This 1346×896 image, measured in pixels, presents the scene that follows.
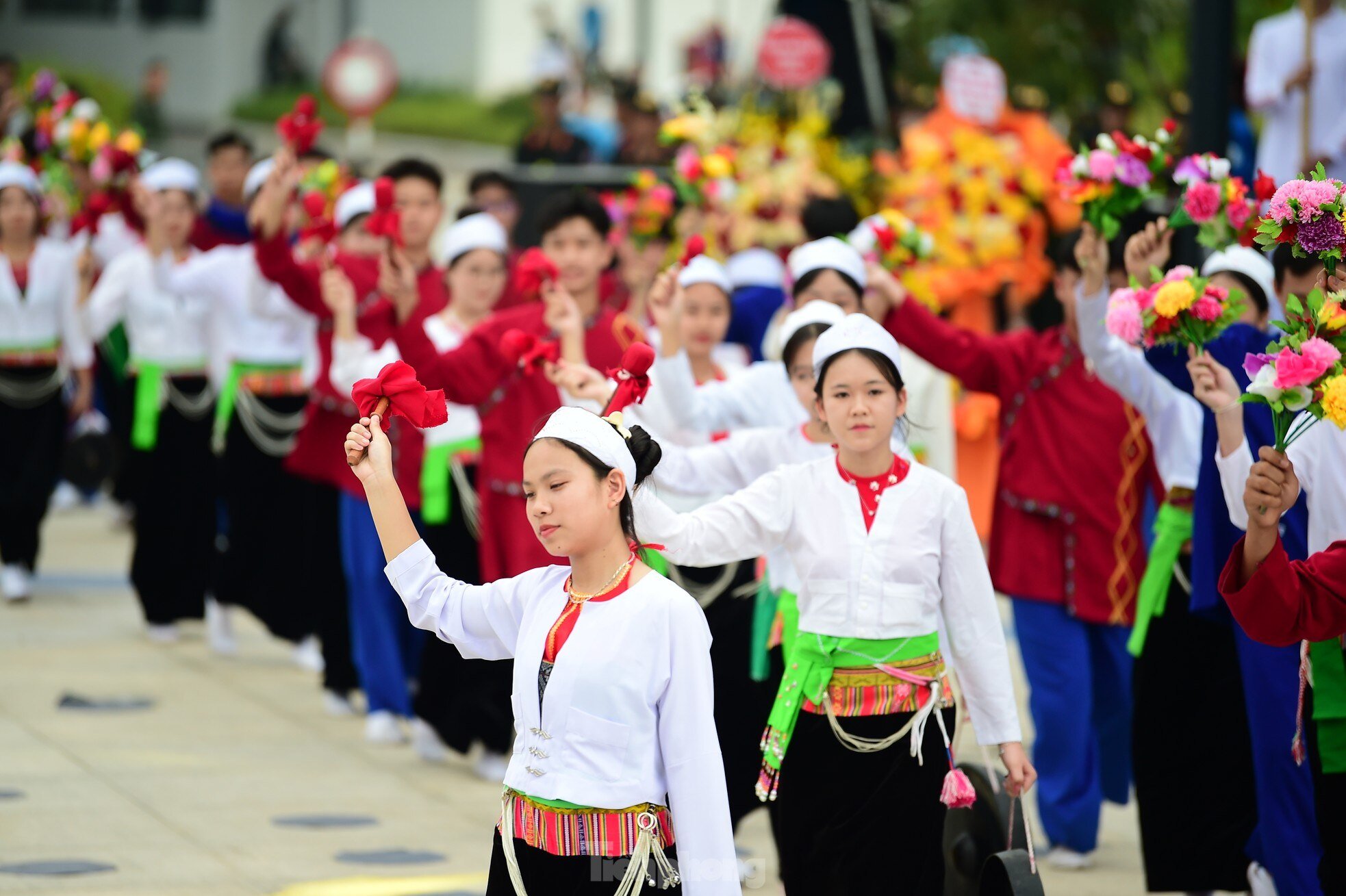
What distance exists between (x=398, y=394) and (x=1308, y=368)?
6.21 ft

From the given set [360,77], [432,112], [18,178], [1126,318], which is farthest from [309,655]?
[432,112]

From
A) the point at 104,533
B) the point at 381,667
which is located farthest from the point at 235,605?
the point at 104,533

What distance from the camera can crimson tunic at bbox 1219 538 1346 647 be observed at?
4.27 m

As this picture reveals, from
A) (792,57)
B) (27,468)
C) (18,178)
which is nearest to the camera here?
(18,178)

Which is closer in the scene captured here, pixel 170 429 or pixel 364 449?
pixel 364 449

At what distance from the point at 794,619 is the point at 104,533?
8674 millimetres

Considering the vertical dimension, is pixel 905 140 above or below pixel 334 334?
above

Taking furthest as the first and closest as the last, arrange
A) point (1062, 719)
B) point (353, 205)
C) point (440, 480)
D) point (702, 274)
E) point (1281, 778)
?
point (353, 205) → point (440, 480) → point (702, 274) → point (1062, 719) → point (1281, 778)

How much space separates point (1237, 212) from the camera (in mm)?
5637

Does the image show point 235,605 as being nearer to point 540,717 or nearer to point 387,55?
point 540,717

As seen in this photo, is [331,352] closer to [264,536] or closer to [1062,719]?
[264,536]

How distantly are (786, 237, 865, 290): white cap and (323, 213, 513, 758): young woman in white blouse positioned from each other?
1.51 m

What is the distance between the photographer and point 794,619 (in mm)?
5465

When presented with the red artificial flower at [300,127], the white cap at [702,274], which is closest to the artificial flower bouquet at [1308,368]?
the white cap at [702,274]
